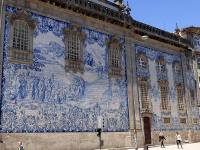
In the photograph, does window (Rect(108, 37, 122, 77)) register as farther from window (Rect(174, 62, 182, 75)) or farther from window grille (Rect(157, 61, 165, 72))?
window (Rect(174, 62, 182, 75))

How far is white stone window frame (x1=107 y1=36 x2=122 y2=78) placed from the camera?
23542 millimetres

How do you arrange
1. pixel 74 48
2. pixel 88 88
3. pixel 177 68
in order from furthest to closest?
1. pixel 177 68
2. pixel 88 88
3. pixel 74 48

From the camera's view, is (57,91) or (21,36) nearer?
(21,36)

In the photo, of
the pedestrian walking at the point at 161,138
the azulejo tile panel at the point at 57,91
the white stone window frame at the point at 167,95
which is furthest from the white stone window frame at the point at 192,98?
the azulejo tile panel at the point at 57,91

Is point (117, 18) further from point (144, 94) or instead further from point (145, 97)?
point (145, 97)

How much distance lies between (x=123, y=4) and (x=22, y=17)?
10.3 meters

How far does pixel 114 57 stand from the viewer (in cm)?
2406

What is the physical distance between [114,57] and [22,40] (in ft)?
24.6

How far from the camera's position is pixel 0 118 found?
16781 mm

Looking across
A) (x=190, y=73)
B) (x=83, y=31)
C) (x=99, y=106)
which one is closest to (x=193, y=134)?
(x=190, y=73)

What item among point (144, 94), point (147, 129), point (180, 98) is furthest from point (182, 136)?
point (144, 94)

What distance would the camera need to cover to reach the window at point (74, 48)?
68.5ft

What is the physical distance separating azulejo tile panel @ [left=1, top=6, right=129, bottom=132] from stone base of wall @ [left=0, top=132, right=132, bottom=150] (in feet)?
1.08

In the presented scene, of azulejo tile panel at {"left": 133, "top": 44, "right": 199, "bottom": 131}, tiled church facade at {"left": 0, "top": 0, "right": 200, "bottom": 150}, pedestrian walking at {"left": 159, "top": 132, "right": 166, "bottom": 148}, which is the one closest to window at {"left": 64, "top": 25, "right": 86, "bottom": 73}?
tiled church facade at {"left": 0, "top": 0, "right": 200, "bottom": 150}
